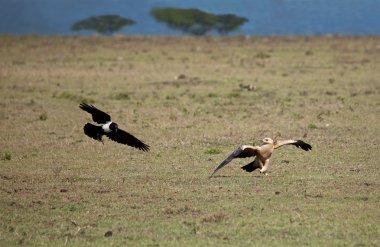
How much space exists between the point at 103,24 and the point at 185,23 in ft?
18.5

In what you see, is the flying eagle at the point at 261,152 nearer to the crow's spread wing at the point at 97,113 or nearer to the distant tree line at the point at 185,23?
the crow's spread wing at the point at 97,113

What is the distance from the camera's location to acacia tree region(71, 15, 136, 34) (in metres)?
61.7

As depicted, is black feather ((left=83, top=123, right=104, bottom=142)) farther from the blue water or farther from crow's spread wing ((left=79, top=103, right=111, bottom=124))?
the blue water

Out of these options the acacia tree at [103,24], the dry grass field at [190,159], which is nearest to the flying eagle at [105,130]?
the dry grass field at [190,159]

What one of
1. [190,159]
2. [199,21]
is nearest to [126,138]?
[190,159]

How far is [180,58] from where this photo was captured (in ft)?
122

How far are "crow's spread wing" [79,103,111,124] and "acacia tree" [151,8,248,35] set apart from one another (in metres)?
46.2

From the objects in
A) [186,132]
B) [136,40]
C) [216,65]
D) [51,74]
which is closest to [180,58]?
[216,65]

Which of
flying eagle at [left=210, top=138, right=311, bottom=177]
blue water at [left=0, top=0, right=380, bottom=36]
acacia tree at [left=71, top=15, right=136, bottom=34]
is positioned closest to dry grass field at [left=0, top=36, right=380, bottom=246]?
flying eagle at [left=210, top=138, right=311, bottom=177]

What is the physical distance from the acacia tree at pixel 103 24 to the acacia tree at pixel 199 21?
Answer: 3.33m

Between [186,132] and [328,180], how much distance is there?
5.50 meters

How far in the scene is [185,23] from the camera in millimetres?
61250

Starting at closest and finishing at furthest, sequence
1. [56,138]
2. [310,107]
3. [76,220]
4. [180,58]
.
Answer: [76,220] < [56,138] < [310,107] < [180,58]

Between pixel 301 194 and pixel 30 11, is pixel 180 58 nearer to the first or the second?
pixel 30 11
